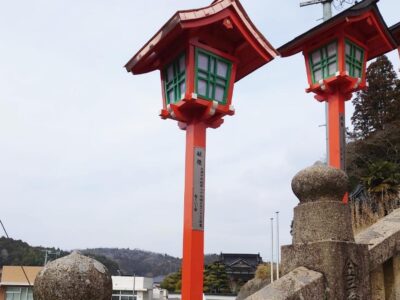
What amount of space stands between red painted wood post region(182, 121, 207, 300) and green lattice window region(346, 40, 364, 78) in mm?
3388

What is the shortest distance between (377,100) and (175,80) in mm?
14404

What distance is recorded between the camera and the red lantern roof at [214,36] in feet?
25.4

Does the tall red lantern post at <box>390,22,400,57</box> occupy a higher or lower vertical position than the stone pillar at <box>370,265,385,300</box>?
higher

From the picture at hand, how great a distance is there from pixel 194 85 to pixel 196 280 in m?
3.29

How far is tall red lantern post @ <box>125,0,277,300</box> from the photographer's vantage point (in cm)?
755

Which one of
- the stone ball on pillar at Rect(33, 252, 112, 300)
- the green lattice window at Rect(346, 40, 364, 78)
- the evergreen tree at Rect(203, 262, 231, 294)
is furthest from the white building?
the stone ball on pillar at Rect(33, 252, 112, 300)

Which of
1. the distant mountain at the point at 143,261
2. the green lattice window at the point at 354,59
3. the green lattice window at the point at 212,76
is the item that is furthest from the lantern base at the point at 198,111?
the distant mountain at the point at 143,261

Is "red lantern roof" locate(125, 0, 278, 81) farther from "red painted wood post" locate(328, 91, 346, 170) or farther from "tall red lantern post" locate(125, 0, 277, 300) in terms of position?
"red painted wood post" locate(328, 91, 346, 170)

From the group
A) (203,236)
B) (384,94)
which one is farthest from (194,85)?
(384,94)

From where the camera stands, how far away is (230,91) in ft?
27.3

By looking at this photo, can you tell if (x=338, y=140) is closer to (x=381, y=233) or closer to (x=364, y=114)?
(x=381, y=233)

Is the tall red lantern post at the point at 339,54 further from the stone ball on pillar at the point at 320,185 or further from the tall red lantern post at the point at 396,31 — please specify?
the stone ball on pillar at the point at 320,185

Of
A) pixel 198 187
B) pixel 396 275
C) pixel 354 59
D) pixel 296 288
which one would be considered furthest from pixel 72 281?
pixel 354 59

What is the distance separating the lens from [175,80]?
27.1 ft
